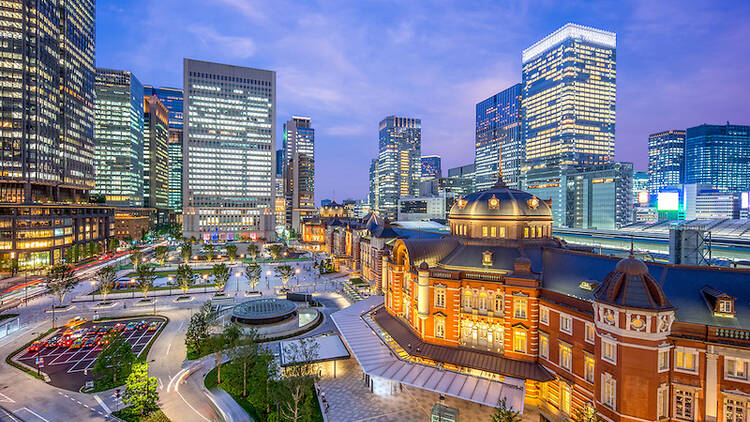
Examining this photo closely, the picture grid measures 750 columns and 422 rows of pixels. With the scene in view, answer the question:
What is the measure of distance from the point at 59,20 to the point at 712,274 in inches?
7564

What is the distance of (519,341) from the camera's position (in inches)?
1580

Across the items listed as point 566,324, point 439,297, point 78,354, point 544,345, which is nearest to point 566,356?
→ point 544,345

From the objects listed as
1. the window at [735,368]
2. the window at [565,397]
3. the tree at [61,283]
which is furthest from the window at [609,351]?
the tree at [61,283]

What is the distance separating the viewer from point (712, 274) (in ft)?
102

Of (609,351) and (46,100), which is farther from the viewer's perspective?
(46,100)

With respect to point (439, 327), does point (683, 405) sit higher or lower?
lower

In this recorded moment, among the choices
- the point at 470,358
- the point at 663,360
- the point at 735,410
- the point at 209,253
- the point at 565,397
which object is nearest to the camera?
the point at 735,410

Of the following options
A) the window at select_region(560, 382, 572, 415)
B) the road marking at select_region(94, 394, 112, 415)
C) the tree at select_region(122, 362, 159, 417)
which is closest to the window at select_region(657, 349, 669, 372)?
the window at select_region(560, 382, 572, 415)

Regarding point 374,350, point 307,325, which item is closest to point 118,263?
point 307,325

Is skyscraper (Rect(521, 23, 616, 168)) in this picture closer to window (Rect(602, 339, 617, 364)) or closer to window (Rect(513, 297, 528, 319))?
window (Rect(513, 297, 528, 319))

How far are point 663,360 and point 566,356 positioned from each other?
8866mm

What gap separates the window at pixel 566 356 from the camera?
3503 cm

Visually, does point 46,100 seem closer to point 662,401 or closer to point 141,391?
point 141,391

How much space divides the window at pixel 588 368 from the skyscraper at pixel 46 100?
157248 millimetres
